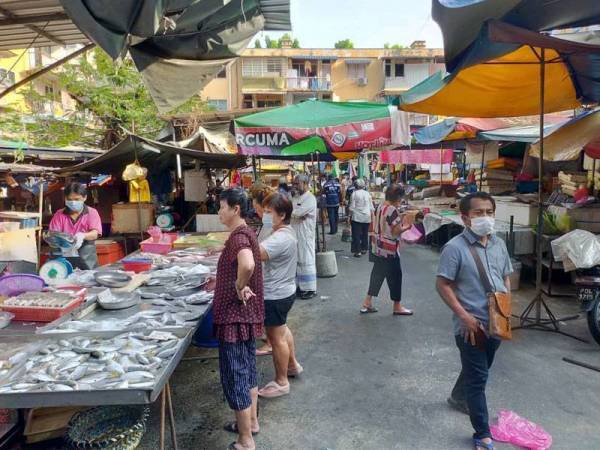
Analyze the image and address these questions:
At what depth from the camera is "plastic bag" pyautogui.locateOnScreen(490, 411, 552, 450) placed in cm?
311

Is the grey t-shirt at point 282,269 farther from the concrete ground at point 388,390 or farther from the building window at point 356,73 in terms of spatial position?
the building window at point 356,73

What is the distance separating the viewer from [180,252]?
586 cm

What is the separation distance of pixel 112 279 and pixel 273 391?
193 cm

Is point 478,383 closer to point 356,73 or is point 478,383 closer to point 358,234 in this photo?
point 358,234

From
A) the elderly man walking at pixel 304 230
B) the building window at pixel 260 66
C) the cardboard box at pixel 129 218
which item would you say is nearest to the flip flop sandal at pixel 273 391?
the elderly man walking at pixel 304 230

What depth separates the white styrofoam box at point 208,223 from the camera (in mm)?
8000

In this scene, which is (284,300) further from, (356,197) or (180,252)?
(356,197)

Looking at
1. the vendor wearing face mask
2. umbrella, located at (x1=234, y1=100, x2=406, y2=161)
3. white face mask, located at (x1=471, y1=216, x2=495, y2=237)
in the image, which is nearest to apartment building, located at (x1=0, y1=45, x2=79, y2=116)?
umbrella, located at (x1=234, y1=100, x2=406, y2=161)

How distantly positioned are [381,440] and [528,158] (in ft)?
26.5

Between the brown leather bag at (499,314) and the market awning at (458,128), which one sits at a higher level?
the market awning at (458,128)

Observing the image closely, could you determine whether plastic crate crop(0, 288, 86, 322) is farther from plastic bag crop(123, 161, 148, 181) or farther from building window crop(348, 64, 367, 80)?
building window crop(348, 64, 367, 80)

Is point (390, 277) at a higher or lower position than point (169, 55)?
Answer: lower

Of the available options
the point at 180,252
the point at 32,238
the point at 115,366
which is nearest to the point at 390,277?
the point at 180,252

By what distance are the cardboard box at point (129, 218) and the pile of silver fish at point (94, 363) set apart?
515cm
